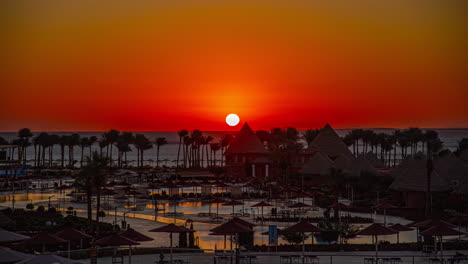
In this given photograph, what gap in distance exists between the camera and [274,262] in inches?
1216

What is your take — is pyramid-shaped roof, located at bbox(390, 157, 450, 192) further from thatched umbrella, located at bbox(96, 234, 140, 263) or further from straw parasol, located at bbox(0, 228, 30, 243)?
straw parasol, located at bbox(0, 228, 30, 243)

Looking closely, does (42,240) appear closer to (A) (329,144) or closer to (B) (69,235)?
(B) (69,235)

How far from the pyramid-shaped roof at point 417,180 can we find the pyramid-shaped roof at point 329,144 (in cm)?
3778

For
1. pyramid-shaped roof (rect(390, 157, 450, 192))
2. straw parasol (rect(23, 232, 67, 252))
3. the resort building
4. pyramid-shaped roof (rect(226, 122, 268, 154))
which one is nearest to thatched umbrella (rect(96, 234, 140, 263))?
straw parasol (rect(23, 232, 67, 252))

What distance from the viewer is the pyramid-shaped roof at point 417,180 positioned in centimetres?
5575

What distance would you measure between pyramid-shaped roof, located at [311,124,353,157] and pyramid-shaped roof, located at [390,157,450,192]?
37779mm

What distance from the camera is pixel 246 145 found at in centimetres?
10525

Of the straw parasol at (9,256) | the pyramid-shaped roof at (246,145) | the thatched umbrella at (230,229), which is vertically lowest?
the straw parasol at (9,256)

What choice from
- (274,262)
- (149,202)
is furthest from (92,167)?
(149,202)

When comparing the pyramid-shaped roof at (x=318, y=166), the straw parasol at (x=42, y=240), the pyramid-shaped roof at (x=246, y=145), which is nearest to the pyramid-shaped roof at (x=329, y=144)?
the pyramid-shaped roof at (x=246, y=145)

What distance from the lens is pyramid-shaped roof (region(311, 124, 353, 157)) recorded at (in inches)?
3804

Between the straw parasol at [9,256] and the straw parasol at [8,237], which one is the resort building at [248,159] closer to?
the straw parasol at [8,237]

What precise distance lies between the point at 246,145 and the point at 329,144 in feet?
48.3

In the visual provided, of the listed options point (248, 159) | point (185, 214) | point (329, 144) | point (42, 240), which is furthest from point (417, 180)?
point (248, 159)
